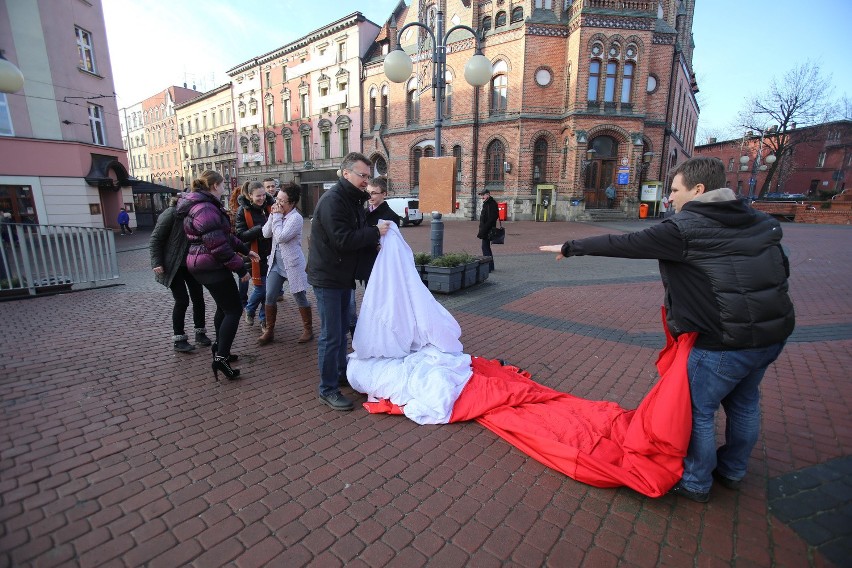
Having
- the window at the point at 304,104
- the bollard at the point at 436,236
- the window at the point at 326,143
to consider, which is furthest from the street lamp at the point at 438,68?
the window at the point at 304,104

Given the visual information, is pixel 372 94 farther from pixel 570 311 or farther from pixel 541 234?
pixel 570 311

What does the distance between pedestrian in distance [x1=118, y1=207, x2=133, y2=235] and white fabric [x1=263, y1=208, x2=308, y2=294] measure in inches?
863

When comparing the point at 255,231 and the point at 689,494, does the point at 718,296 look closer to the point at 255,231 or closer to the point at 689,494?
the point at 689,494

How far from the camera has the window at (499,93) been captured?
2580 centimetres

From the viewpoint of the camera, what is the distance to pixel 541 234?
60.4 ft

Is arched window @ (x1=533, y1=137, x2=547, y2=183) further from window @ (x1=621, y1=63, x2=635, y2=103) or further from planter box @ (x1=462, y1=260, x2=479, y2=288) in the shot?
planter box @ (x1=462, y1=260, x2=479, y2=288)

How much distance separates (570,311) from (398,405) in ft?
Result: 13.3

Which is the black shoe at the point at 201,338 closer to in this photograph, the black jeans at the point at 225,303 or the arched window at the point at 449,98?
the black jeans at the point at 225,303

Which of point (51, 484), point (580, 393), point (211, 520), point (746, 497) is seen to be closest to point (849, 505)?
point (746, 497)

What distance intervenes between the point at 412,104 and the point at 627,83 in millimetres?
14094

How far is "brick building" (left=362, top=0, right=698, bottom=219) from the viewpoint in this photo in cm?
2311

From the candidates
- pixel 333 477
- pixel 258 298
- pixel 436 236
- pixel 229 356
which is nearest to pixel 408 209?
pixel 436 236

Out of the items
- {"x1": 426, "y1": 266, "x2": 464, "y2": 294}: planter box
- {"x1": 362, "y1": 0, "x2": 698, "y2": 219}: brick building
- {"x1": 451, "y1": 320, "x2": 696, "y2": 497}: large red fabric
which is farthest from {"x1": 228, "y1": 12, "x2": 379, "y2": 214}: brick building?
{"x1": 451, "y1": 320, "x2": 696, "y2": 497}: large red fabric

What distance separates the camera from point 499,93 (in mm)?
26141
